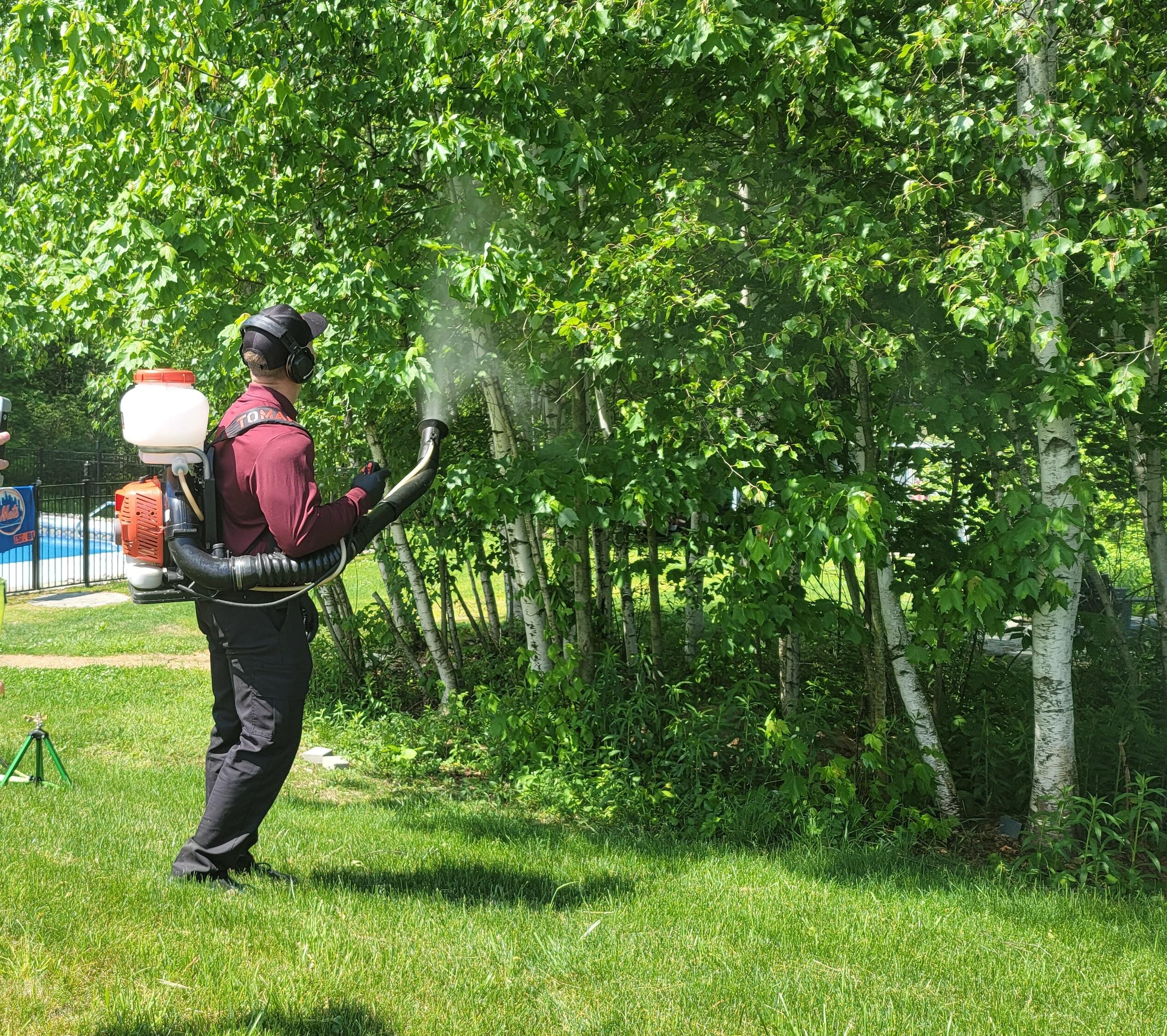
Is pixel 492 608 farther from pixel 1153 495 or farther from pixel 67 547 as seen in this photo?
pixel 67 547

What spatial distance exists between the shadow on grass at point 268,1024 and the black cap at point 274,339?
2156 millimetres

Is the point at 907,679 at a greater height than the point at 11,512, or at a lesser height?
lesser

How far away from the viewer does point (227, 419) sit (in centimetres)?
375

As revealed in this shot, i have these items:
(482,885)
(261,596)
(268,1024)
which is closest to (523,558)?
(482,885)

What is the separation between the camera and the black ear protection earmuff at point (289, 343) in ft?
12.3

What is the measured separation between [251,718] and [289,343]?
136 centimetres

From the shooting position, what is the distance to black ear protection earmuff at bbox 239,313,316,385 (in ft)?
12.3

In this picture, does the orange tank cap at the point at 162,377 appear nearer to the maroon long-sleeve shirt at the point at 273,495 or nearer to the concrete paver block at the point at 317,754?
the maroon long-sleeve shirt at the point at 273,495

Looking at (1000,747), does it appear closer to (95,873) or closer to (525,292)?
(525,292)

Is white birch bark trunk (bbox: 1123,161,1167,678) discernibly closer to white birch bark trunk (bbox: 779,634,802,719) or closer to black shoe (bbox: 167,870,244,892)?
white birch bark trunk (bbox: 779,634,802,719)

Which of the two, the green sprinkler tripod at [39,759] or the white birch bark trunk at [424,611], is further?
the white birch bark trunk at [424,611]

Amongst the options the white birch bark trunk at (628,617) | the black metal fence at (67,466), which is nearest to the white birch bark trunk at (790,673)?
the white birch bark trunk at (628,617)

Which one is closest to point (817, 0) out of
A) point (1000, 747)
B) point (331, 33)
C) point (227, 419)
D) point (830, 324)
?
point (830, 324)

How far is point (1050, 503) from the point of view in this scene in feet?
17.9
